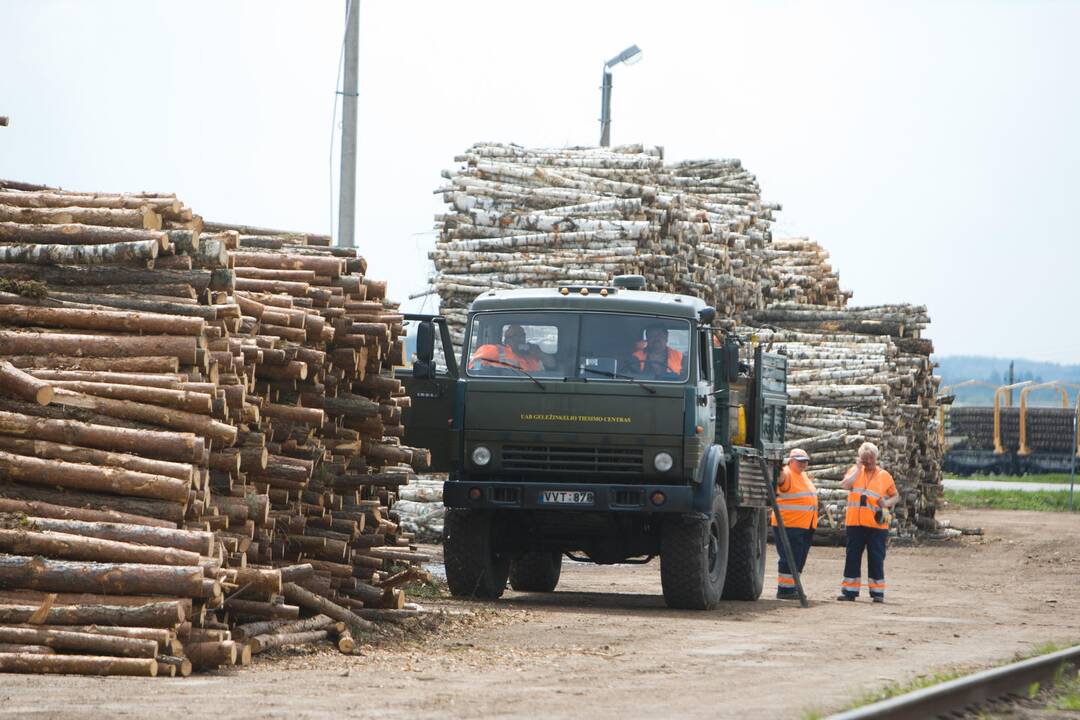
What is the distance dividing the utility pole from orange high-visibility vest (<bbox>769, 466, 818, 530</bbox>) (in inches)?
230

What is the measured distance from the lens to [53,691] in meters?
9.74

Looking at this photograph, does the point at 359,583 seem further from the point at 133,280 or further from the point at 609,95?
the point at 609,95

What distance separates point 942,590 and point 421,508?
23.0 feet

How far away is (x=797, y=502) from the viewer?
770 inches

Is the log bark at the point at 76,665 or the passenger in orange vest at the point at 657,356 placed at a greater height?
the passenger in orange vest at the point at 657,356

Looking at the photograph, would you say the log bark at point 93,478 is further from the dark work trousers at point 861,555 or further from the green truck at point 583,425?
the dark work trousers at point 861,555

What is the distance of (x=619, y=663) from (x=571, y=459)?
461 centimetres

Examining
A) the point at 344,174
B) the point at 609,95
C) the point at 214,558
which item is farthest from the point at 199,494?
the point at 609,95

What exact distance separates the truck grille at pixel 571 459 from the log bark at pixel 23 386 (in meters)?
5.75

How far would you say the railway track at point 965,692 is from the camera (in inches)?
342

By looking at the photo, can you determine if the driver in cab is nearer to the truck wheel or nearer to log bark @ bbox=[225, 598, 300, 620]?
the truck wheel

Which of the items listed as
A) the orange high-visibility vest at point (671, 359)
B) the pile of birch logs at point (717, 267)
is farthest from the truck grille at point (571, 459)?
the pile of birch logs at point (717, 267)

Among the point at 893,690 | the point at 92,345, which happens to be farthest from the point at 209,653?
the point at 893,690

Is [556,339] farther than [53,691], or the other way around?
[556,339]
